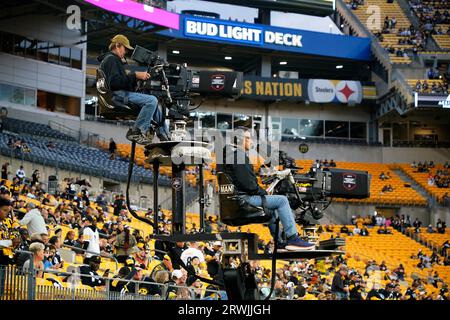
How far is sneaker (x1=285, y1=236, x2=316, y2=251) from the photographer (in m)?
8.04

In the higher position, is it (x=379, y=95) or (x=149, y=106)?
(x=379, y=95)

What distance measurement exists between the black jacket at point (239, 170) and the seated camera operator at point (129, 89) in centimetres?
76

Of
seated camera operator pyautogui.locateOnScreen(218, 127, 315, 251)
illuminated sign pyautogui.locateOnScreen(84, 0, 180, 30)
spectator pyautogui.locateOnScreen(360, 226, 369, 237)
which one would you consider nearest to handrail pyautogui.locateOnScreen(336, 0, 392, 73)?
spectator pyautogui.locateOnScreen(360, 226, 369, 237)

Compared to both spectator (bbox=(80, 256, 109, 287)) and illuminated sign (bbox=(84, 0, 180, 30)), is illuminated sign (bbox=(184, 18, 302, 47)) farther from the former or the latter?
spectator (bbox=(80, 256, 109, 287))

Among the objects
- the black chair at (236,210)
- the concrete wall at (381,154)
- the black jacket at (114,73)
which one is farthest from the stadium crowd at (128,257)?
the concrete wall at (381,154)

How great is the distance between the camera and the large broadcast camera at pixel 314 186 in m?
8.42

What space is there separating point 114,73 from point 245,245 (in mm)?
2005

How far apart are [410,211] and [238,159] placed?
34.7 m

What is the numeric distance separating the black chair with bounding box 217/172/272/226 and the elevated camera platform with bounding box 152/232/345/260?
0.21 m

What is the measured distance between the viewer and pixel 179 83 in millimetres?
8086
